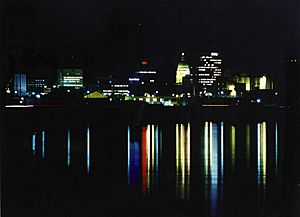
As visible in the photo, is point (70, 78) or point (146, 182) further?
point (70, 78)

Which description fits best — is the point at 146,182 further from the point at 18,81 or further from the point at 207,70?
the point at 207,70

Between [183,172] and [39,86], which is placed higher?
[39,86]

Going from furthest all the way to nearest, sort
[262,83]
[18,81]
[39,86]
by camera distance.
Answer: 1. [262,83]
2. [39,86]
3. [18,81]

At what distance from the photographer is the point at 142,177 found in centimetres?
693

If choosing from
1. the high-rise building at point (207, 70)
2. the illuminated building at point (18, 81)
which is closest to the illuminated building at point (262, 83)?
the high-rise building at point (207, 70)

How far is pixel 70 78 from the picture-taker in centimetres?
2952

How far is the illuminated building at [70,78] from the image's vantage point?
27500 mm

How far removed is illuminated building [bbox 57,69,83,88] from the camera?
27500 millimetres

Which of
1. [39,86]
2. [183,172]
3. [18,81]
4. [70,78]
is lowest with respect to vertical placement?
[183,172]

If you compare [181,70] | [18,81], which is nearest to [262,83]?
[181,70]

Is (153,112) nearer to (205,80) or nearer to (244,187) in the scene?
(244,187)

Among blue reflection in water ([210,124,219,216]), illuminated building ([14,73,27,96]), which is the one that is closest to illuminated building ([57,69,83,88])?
illuminated building ([14,73,27,96])

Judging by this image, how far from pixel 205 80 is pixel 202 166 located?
5721cm

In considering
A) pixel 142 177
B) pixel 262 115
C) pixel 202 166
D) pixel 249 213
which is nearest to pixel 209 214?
pixel 249 213
